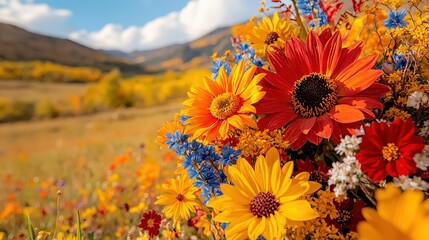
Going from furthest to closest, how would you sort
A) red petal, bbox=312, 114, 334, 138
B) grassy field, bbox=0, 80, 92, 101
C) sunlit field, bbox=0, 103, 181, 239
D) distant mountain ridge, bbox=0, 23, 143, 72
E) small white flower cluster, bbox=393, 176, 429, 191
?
distant mountain ridge, bbox=0, 23, 143, 72 → grassy field, bbox=0, 80, 92, 101 → sunlit field, bbox=0, 103, 181, 239 → red petal, bbox=312, 114, 334, 138 → small white flower cluster, bbox=393, 176, 429, 191

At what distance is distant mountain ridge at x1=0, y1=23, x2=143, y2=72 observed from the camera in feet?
366

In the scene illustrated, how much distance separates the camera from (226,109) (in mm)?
1110

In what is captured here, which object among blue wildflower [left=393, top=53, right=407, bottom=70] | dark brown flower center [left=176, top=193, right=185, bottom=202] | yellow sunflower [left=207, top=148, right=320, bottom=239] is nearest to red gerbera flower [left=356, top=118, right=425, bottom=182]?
yellow sunflower [left=207, top=148, right=320, bottom=239]

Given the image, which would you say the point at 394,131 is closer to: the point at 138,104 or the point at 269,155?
the point at 269,155

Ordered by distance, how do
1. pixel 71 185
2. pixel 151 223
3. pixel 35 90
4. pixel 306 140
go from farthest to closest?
pixel 35 90 < pixel 71 185 < pixel 151 223 < pixel 306 140

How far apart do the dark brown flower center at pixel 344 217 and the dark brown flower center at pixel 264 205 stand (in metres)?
0.23

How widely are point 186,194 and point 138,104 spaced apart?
61840 mm

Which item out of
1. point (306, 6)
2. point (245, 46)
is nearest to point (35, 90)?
point (245, 46)

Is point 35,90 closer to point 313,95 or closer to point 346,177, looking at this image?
point 313,95

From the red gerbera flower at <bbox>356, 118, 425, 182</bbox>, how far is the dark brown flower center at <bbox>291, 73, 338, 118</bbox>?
7.6 inches

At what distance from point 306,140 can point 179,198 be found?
1.50 ft

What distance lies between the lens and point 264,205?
3.08ft

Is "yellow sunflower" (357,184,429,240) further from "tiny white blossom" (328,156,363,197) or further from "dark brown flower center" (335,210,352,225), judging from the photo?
"dark brown flower center" (335,210,352,225)

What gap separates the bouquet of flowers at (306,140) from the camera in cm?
89
